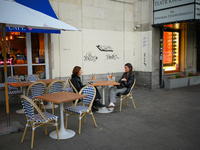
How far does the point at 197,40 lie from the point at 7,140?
12121 millimetres

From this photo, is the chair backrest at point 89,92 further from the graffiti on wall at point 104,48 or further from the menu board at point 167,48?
the menu board at point 167,48

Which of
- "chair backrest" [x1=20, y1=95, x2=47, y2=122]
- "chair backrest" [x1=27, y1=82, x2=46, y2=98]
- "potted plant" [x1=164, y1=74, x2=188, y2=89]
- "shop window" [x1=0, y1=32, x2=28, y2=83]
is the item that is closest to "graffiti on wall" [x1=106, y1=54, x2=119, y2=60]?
"potted plant" [x1=164, y1=74, x2=188, y2=89]

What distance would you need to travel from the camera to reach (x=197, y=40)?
12.7 metres

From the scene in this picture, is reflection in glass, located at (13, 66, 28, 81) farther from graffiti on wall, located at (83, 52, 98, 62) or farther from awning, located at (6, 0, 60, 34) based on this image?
graffiti on wall, located at (83, 52, 98, 62)

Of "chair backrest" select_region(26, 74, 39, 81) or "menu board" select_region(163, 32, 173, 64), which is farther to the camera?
"menu board" select_region(163, 32, 173, 64)

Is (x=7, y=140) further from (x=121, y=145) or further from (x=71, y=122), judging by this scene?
(x=121, y=145)

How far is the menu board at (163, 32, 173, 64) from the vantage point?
11305 mm

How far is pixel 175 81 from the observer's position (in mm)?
10242

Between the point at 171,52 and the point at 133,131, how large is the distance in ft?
27.0

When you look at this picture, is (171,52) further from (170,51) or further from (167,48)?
(167,48)

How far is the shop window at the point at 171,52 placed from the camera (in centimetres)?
1135

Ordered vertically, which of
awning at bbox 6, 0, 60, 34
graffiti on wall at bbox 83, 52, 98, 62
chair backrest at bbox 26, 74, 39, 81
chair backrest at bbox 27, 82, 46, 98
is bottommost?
chair backrest at bbox 27, 82, 46, 98

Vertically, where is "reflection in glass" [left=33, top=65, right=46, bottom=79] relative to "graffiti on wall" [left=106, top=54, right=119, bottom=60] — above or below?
below

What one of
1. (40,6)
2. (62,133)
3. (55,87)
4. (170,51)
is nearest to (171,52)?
(170,51)
